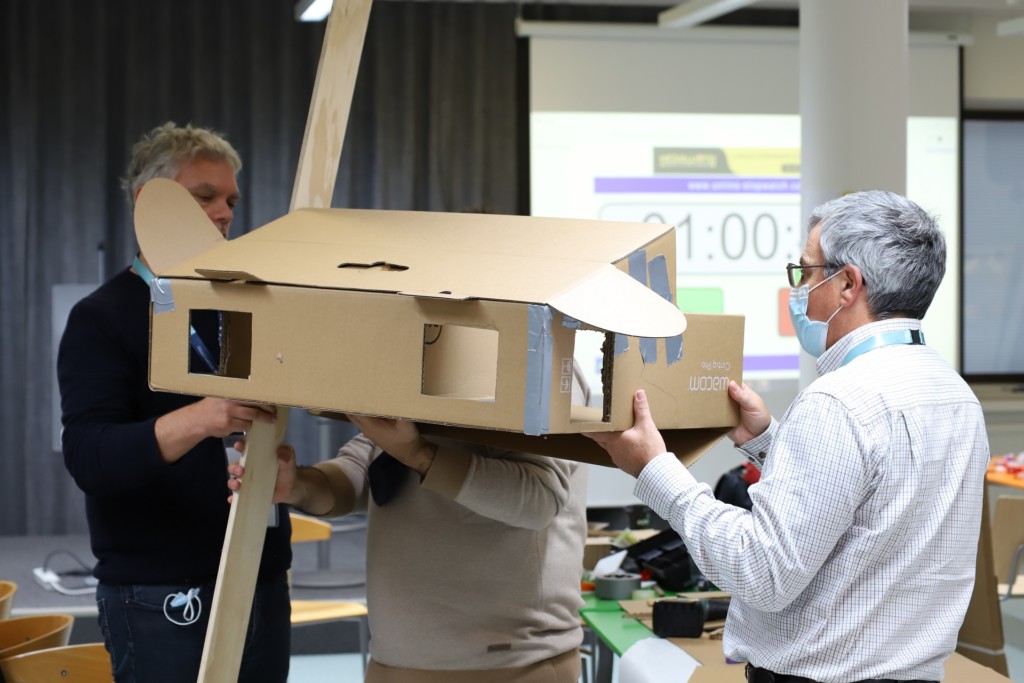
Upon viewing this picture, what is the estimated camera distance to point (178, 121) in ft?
19.2

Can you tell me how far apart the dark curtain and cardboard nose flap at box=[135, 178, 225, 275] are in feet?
14.9

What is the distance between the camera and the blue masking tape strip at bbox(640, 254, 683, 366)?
1.30 meters

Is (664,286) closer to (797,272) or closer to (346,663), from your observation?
(797,272)

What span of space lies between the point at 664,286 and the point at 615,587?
170 centimetres

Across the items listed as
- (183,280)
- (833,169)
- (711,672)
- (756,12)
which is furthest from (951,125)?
(183,280)

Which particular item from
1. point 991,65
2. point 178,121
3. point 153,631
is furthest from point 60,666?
point 991,65

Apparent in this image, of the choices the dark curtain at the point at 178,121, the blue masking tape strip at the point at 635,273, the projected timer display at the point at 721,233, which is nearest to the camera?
the blue masking tape strip at the point at 635,273

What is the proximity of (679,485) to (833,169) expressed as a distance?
7.26ft

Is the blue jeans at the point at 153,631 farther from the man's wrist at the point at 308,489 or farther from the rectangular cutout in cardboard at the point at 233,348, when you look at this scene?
the rectangular cutout in cardboard at the point at 233,348

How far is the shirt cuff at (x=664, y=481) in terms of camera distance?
4.59 feet

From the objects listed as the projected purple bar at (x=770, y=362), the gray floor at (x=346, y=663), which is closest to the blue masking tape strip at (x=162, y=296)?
the gray floor at (x=346, y=663)

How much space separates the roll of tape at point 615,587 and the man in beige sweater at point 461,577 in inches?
42.5

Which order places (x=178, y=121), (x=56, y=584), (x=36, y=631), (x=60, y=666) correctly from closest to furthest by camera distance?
(x=60, y=666), (x=36, y=631), (x=56, y=584), (x=178, y=121)

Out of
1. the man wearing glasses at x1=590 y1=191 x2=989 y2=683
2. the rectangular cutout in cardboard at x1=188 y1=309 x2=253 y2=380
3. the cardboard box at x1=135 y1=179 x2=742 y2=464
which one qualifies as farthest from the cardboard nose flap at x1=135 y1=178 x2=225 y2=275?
the man wearing glasses at x1=590 y1=191 x2=989 y2=683
